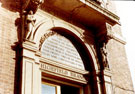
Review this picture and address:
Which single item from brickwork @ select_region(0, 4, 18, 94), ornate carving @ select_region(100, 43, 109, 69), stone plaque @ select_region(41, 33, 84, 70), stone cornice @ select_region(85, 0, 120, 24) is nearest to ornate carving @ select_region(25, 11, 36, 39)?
brickwork @ select_region(0, 4, 18, 94)

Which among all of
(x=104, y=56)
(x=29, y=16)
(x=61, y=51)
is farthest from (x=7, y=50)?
(x=104, y=56)

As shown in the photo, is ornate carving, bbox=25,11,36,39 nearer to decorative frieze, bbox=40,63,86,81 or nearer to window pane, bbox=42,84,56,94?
decorative frieze, bbox=40,63,86,81

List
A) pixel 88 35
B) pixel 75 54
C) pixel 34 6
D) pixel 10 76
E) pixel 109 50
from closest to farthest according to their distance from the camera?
1. pixel 10 76
2. pixel 34 6
3. pixel 75 54
4. pixel 88 35
5. pixel 109 50

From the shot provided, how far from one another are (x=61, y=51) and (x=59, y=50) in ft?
0.24

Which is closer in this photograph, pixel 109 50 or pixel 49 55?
pixel 49 55

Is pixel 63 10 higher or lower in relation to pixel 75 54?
higher

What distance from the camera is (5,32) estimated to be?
5.52m

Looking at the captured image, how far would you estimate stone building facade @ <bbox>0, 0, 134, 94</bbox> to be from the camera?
532cm

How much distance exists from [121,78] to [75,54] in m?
1.98

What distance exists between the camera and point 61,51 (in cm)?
668

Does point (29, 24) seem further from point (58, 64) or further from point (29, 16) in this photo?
point (58, 64)

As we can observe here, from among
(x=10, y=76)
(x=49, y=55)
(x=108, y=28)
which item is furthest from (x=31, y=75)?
(x=108, y=28)

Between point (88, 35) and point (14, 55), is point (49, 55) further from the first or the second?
point (88, 35)

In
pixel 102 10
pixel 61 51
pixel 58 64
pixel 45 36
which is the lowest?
pixel 58 64
